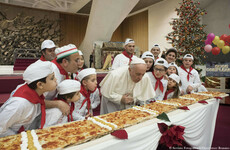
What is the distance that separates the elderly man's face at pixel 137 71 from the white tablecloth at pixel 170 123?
66 centimetres

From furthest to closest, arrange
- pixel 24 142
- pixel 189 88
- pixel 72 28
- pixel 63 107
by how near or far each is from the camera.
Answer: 1. pixel 72 28
2. pixel 189 88
3. pixel 63 107
4. pixel 24 142

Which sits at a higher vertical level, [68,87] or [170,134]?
[68,87]

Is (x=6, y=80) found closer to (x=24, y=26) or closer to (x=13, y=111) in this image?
(x=13, y=111)

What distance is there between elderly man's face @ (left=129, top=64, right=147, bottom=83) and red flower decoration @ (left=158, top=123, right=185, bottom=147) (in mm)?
845

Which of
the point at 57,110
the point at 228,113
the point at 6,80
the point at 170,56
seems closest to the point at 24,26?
the point at 6,80

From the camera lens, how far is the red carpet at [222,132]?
3357mm

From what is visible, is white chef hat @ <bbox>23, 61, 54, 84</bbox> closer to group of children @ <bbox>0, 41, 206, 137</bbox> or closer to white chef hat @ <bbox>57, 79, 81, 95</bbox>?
group of children @ <bbox>0, 41, 206, 137</bbox>

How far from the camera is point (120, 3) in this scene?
728cm

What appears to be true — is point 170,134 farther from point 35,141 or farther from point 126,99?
point 35,141

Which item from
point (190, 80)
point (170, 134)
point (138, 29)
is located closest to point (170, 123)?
point (170, 134)

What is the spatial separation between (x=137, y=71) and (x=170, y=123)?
836mm

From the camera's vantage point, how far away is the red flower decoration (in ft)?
5.34

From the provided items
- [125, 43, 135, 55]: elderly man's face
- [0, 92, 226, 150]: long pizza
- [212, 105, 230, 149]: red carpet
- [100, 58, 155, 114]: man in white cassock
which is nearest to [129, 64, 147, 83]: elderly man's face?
[100, 58, 155, 114]: man in white cassock

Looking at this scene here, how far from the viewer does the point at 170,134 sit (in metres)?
1.62
